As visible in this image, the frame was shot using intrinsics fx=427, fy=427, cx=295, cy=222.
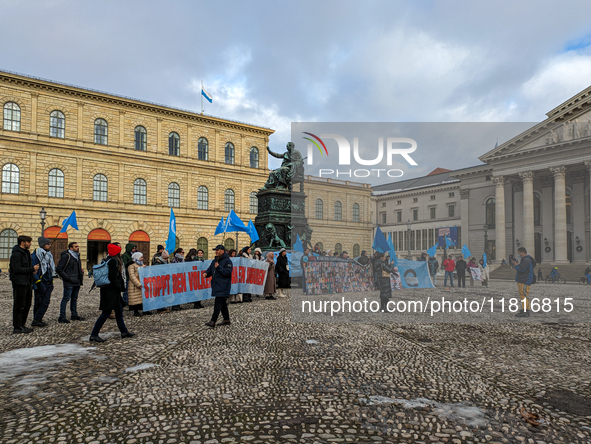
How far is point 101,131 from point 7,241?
1252 cm

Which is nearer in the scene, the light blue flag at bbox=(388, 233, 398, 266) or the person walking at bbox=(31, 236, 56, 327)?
the person walking at bbox=(31, 236, 56, 327)

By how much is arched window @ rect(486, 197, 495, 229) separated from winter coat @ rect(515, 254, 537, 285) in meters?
1.57

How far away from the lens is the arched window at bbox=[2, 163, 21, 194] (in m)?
35.0

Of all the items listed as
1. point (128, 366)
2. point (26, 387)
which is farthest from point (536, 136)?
point (26, 387)

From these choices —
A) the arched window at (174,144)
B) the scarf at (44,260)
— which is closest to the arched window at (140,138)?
the arched window at (174,144)

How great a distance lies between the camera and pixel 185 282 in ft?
40.5

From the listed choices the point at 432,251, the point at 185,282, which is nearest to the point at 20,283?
the point at 185,282

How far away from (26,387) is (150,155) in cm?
3977

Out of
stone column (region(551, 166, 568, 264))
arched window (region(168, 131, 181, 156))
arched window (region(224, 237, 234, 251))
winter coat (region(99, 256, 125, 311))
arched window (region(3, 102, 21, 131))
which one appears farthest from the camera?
arched window (region(224, 237, 234, 251))

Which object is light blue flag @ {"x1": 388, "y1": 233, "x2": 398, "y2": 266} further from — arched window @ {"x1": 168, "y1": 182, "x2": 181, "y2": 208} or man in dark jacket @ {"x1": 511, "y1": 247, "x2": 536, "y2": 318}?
arched window @ {"x1": 168, "y1": 182, "x2": 181, "y2": 208}

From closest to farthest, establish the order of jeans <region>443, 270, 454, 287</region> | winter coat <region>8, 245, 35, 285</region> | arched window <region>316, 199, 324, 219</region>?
winter coat <region>8, 245, 35, 285</region>
arched window <region>316, 199, 324, 219</region>
jeans <region>443, 270, 454, 287</region>

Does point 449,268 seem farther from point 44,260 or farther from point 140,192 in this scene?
point 140,192

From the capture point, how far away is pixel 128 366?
19.2 ft

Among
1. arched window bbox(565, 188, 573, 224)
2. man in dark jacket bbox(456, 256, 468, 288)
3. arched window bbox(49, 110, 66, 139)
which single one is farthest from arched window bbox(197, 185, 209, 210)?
arched window bbox(565, 188, 573, 224)
